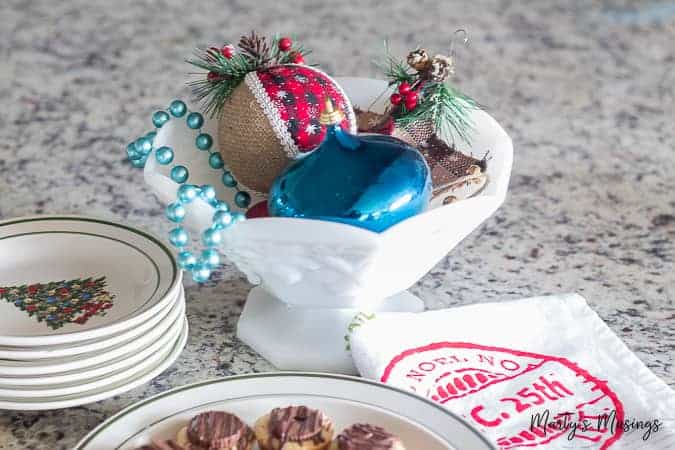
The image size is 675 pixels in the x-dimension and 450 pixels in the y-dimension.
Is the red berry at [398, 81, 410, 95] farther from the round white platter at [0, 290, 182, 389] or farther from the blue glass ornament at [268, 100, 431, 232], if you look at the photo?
the round white platter at [0, 290, 182, 389]

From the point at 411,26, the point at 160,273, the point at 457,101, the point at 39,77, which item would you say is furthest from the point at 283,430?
the point at 411,26

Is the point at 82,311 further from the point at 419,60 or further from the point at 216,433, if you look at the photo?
the point at 419,60

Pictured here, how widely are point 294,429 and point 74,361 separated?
0.57 feet

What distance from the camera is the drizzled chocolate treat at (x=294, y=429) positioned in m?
0.62

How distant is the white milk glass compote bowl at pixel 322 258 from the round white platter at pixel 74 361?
0.29 feet

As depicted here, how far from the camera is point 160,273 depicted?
2.58 feet

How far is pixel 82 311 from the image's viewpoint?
78cm

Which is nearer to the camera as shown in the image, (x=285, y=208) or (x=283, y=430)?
(x=283, y=430)

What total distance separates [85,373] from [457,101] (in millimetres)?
376

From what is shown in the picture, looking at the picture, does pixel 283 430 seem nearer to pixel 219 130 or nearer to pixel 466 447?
pixel 466 447

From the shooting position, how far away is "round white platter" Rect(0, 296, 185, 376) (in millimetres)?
679

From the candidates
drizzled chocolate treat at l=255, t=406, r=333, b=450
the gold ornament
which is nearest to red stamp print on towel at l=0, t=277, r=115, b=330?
drizzled chocolate treat at l=255, t=406, r=333, b=450

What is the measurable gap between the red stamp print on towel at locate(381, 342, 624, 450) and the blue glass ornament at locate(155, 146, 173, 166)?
0.80 feet

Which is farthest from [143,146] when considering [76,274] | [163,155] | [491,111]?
[491,111]
